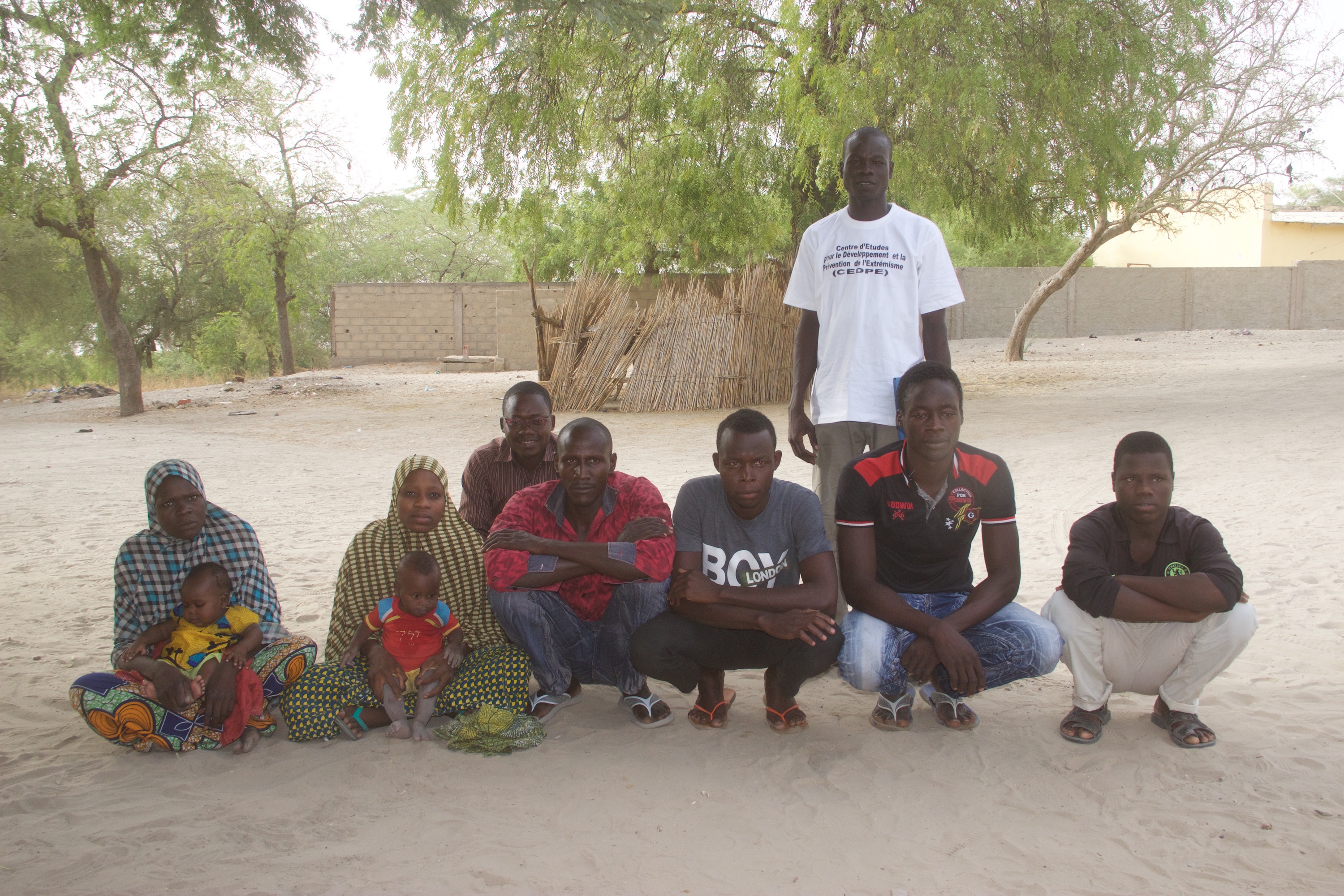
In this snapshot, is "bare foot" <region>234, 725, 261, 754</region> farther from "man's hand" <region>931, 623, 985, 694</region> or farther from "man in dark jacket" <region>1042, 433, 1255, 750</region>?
"man in dark jacket" <region>1042, 433, 1255, 750</region>

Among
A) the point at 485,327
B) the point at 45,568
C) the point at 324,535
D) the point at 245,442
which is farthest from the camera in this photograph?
the point at 485,327

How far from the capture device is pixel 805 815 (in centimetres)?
251

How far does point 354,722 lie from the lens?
10.0 feet

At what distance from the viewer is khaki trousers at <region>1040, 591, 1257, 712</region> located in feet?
9.46

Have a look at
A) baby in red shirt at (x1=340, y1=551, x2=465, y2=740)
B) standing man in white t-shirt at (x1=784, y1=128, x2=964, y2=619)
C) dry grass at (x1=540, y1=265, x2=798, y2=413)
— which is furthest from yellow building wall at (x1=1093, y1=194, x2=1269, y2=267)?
baby in red shirt at (x1=340, y1=551, x2=465, y2=740)

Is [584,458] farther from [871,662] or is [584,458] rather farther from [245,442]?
[245,442]

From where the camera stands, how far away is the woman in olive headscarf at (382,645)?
3029 millimetres

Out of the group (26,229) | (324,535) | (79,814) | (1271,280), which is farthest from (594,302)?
(1271,280)

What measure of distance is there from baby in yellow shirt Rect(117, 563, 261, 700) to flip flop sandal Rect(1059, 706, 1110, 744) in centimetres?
258

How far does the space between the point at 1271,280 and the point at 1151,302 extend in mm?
2780

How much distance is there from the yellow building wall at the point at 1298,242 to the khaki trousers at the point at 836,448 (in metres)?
29.1

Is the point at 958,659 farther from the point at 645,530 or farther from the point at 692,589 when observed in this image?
→ the point at 645,530

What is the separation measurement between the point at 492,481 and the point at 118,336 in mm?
13444

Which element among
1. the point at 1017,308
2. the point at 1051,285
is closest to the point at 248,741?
the point at 1051,285
